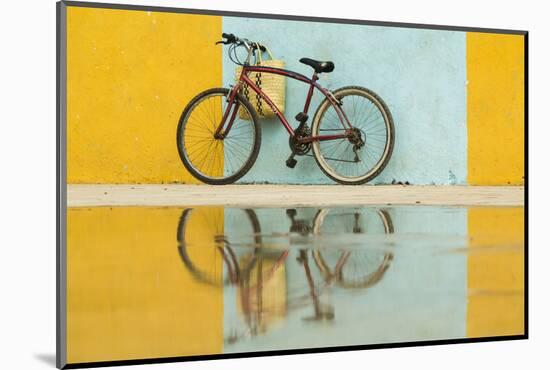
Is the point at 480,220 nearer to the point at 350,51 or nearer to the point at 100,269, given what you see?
the point at 350,51

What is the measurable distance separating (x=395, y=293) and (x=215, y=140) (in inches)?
34.8

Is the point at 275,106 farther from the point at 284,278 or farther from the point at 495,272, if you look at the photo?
the point at 495,272

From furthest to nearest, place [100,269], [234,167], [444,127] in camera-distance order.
Answer: [444,127] < [234,167] < [100,269]

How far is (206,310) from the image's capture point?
3047 mm

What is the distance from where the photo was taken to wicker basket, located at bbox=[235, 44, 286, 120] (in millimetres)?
3277

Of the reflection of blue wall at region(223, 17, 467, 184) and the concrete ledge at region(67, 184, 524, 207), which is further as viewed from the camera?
the reflection of blue wall at region(223, 17, 467, 184)

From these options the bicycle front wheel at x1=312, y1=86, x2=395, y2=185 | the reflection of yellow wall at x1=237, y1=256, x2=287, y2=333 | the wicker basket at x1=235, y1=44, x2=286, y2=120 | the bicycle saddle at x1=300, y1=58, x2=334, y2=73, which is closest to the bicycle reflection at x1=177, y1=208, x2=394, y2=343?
the reflection of yellow wall at x1=237, y1=256, x2=287, y2=333

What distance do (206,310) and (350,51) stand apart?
1123 millimetres

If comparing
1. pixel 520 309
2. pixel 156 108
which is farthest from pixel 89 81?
pixel 520 309

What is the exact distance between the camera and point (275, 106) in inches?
131

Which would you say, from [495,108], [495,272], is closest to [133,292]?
[495,272]

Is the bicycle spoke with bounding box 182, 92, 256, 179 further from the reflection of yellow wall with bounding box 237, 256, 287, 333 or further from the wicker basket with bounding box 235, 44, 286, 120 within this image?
the reflection of yellow wall with bounding box 237, 256, 287, 333

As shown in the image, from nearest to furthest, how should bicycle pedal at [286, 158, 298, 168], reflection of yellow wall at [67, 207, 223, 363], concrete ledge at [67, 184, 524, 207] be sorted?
reflection of yellow wall at [67, 207, 223, 363]
concrete ledge at [67, 184, 524, 207]
bicycle pedal at [286, 158, 298, 168]

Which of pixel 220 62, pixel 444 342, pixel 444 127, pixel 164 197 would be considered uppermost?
pixel 220 62
